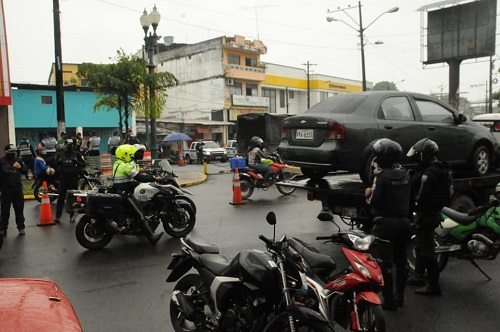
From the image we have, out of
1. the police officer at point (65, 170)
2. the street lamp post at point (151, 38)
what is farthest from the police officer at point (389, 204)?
the street lamp post at point (151, 38)

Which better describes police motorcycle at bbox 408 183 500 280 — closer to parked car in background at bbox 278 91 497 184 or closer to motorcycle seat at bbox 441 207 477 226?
motorcycle seat at bbox 441 207 477 226

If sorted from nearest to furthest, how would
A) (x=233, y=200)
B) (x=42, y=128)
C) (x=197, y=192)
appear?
(x=233, y=200) → (x=197, y=192) → (x=42, y=128)

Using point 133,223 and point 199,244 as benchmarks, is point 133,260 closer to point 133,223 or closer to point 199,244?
point 133,223

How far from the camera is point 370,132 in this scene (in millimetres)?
6707

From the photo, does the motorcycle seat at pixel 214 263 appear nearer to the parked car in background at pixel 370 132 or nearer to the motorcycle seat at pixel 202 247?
the motorcycle seat at pixel 202 247

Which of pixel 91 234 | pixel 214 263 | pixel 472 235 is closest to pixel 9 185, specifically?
pixel 91 234

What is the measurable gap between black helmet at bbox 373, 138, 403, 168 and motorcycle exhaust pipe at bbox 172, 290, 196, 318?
2.38 m

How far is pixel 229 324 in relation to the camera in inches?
136

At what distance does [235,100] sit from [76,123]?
766 inches

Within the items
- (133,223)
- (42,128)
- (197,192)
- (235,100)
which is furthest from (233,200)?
(235,100)

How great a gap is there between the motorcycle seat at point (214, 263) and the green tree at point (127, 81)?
12.6 meters

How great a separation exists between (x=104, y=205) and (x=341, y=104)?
4.03 metres

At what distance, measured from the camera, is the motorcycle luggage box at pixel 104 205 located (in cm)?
700

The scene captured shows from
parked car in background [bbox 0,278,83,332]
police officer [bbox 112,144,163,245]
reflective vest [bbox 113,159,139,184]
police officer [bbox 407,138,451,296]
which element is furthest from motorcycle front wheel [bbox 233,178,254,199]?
parked car in background [bbox 0,278,83,332]
